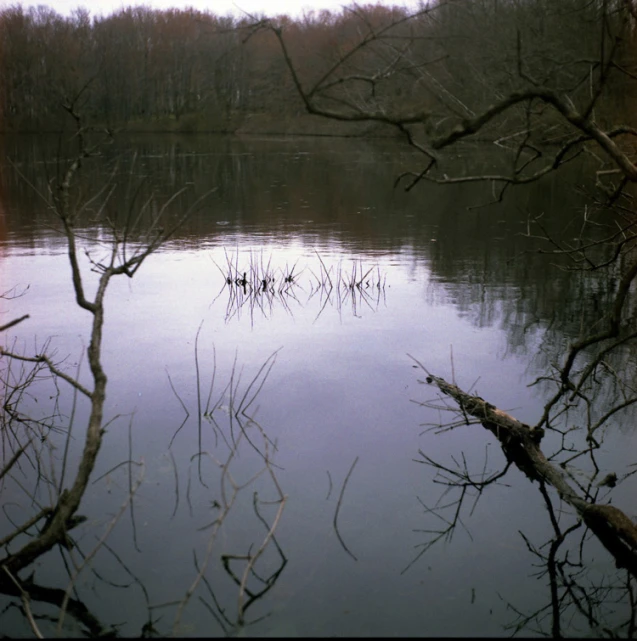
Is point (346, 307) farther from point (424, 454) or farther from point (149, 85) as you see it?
point (149, 85)

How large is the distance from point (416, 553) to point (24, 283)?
8350mm

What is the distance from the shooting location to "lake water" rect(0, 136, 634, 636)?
13.1 ft

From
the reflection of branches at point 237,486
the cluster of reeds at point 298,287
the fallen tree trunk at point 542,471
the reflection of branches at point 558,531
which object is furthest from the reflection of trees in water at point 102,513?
the cluster of reeds at point 298,287

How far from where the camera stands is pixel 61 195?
13.5 ft

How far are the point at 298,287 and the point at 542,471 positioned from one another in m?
6.60

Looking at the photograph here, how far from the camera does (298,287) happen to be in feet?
36.9

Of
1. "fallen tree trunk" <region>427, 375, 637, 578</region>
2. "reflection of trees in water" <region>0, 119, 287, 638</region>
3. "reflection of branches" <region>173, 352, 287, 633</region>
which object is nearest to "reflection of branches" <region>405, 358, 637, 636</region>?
"fallen tree trunk" <region>427, 375, 637, 578</region>

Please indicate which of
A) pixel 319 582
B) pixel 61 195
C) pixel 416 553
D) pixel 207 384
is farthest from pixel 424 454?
pixel 61 195

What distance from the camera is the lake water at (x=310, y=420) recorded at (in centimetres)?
398

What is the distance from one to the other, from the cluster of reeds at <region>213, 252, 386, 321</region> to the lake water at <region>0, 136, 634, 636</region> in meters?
0.05

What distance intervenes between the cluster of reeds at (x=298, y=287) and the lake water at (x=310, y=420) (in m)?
0.05

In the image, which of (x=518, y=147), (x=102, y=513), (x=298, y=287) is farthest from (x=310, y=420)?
(x=298, y=287)

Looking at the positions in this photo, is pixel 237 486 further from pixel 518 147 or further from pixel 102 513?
pixel 518 147

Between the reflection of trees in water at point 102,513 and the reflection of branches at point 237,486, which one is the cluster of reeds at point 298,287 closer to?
the reflection of branches at point 237,486
